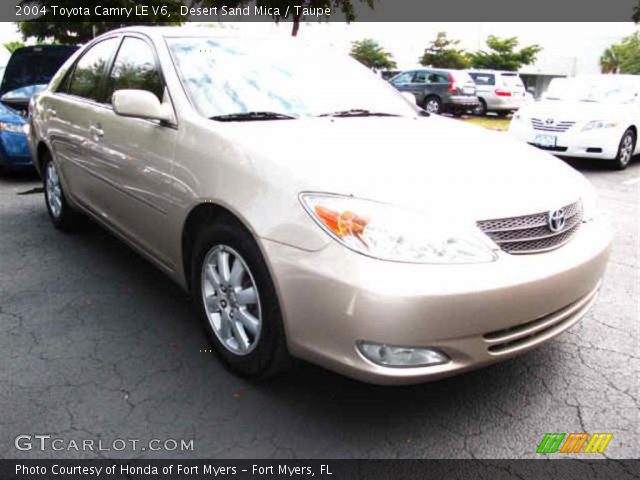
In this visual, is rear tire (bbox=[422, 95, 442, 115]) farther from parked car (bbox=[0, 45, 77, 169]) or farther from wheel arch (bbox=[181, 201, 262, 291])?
wheel arch (bbox=[181, 201, 262, 291])

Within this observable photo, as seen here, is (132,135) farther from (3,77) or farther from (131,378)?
(3,77)

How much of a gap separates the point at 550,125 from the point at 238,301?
7097mm

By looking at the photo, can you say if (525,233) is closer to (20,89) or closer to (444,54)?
(20,89)

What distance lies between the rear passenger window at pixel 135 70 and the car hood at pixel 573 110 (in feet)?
21.5

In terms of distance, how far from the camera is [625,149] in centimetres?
848

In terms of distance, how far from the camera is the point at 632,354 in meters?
2.88

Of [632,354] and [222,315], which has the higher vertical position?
[222,315]

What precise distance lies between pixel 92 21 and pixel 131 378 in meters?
17.4

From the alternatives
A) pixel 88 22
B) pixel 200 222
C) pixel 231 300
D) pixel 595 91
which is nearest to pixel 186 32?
pixel 200 222

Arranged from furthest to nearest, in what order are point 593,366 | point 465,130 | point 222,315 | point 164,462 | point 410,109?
point 410,109
point 465,130
point 593,366
point 222,315
point 164,462

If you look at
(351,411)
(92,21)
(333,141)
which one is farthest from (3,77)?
(92,21)

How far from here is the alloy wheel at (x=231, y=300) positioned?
2379mm

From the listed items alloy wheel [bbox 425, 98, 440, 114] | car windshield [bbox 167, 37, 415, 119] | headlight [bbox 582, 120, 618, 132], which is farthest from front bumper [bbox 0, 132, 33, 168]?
alloy wheel [bbox 425, 98, 440, 114]

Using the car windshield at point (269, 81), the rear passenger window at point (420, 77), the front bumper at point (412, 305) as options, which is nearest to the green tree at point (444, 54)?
the rear passenger window at point (420, 77)
